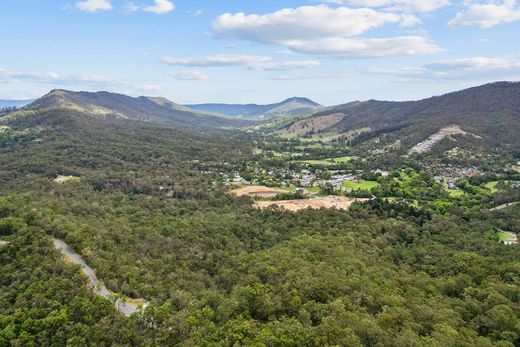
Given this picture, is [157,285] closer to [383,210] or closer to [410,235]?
[410,235]

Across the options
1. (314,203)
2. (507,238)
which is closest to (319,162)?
(314,203)

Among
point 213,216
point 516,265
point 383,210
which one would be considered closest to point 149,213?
point 213,216

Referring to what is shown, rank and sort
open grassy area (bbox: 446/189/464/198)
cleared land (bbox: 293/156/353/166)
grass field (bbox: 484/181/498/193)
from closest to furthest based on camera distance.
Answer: open grassy area (bbox: 446/189/464/198), grass field (bbox: 484/181/498/193), cleared land (bbox: 293/156/353/166)

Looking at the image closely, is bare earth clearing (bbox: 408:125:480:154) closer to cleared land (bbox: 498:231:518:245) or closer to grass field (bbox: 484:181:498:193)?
grass field (bbox: 484:181:498:193)

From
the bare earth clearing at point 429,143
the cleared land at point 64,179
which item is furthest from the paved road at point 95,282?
the bare earth clearing at point 429,143

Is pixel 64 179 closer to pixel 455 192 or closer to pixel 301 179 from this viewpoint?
pixel 301 179

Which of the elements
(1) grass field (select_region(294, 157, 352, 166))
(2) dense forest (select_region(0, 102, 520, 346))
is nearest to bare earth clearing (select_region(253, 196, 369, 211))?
(2) dense forest (select_region(0, 102, 520, 346))
